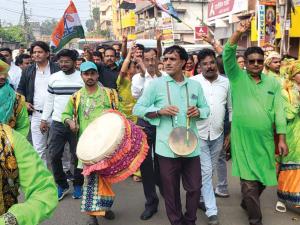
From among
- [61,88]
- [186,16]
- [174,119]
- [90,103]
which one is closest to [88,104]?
[90,103]

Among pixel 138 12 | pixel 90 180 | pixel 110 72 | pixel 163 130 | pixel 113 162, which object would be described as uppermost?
pixel 138 12

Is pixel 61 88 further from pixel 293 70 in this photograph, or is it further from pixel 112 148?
pixel 293 70

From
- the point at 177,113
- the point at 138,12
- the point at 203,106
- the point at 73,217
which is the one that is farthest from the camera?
the point at 138,12

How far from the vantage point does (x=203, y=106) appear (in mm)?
4016

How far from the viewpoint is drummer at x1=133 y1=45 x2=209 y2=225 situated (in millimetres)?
3822

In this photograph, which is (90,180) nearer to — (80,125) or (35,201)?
(80,125)

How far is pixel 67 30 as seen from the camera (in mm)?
7730

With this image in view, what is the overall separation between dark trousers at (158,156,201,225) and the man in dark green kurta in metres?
0.53

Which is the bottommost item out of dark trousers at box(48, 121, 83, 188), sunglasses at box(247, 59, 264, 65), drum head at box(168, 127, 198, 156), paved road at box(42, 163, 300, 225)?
paved road at box(42, 163, 300, 225)

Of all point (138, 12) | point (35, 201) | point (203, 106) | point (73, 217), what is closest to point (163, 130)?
point (203, 106)

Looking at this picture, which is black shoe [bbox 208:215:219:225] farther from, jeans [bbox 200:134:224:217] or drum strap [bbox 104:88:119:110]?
drum strap [bbox 104:88:119:110]

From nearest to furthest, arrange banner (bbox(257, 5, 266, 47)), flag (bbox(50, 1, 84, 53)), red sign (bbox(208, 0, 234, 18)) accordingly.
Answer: flag (bbox(50, 1, 84, 53)), banner (bbox(257, 5, 266, 47)), red sign (bbox(208, 0, 234, 18))

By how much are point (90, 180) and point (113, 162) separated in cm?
49

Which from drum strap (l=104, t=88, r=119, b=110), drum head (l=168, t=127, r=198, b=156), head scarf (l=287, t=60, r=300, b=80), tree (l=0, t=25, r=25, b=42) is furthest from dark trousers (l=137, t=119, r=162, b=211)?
tree (l=0, t=25, r=25, b=42)
